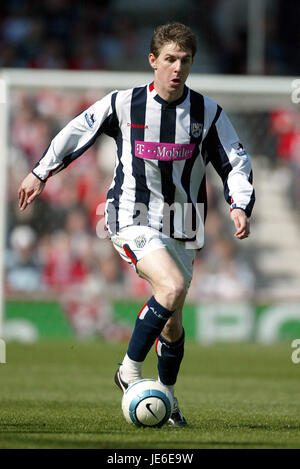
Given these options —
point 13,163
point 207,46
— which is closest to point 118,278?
point 13,163

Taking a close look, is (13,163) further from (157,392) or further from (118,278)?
(157,392)

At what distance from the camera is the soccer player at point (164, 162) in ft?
18.5

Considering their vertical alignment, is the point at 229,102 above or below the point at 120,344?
above

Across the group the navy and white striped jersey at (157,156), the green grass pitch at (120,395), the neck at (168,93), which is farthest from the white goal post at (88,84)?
the neck at (168,93)

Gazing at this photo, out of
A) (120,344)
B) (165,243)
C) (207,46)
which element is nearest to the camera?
(165,243)

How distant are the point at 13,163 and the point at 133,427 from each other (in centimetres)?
902

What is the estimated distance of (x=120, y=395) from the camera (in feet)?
25.3

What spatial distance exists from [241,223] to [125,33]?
12500mm

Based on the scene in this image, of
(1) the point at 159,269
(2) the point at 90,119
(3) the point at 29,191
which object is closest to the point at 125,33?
(2) the point at 90,119

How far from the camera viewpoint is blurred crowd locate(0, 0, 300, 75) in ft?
55.7

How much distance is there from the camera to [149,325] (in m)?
5.32

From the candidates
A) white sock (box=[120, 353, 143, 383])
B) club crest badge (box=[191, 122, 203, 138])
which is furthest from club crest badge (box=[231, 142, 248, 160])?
white sock (box=[120, 353, 143, 383])

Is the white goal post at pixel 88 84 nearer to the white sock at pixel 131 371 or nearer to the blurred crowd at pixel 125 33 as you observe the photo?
the blurred crowd at pixel 125 33

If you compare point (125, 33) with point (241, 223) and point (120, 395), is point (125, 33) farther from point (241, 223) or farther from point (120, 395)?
point (241, 223)
